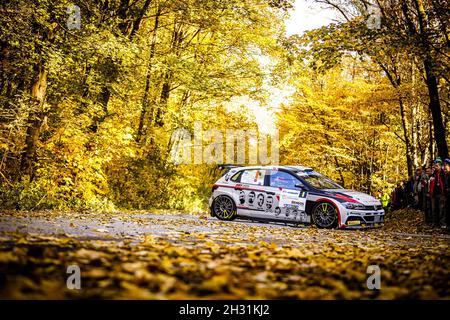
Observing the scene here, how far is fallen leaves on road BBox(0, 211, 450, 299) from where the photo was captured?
3.33m

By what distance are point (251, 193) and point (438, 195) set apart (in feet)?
16.9

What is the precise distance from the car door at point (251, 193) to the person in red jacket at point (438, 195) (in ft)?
15.5

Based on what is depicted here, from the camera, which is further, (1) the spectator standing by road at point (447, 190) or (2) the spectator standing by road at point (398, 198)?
(2) the spectator standing by road at point (398, 198)

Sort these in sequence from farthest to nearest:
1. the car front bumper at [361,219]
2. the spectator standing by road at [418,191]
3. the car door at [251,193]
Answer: the spectator standing by road at [418,191] → the car door at [251,193] → the car front bumper at [361,219]

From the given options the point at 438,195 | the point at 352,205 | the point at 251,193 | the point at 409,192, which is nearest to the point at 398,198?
the point at 409,192

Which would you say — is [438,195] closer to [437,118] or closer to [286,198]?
[437,118]

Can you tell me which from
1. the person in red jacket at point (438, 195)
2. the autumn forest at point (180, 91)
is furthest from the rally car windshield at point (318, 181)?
the autumn forest at point (180, 91)

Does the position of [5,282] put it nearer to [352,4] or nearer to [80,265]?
[80,265]

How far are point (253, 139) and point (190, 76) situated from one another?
996cm

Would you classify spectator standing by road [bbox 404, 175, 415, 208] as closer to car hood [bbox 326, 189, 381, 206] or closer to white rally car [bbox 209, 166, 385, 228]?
white rally car [bbox 209, 166, 385, 228]

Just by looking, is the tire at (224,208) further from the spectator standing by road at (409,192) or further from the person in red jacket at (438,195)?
the spectator standing by road at (409,192)

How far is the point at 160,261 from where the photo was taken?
4441 millimetres

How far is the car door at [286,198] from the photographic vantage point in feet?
38.8

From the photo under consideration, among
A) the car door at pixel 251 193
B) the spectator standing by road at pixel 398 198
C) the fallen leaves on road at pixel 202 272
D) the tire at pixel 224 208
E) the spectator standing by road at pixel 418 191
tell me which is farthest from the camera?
the spectator standing by road at pixel 398 198
